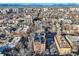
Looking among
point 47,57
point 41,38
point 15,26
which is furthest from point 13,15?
point 47,57

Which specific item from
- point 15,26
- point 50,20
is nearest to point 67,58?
point 50,20

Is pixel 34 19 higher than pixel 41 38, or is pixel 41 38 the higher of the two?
pixel 34 19

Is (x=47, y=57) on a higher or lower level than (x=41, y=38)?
lower

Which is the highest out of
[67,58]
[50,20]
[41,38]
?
[50,20]

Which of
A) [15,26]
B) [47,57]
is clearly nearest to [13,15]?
[15,26]

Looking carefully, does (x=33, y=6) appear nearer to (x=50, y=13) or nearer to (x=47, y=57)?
(x=50, y=13)

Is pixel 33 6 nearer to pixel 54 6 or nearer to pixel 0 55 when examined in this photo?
pixel 54 6

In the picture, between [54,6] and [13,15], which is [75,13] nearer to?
[54,6]

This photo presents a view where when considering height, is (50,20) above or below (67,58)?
above
